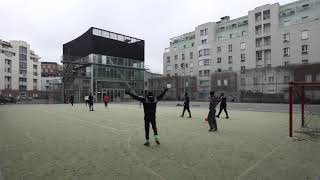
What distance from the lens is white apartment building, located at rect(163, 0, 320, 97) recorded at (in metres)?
48.3

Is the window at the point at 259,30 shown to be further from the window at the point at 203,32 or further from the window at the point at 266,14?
the window at the point at 203,32

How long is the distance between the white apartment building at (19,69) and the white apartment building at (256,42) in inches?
2007

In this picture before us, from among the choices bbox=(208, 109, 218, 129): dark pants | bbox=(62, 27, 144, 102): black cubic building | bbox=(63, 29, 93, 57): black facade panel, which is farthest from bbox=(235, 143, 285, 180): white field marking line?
bbox=(63, 29, 93, 57): black facade panel

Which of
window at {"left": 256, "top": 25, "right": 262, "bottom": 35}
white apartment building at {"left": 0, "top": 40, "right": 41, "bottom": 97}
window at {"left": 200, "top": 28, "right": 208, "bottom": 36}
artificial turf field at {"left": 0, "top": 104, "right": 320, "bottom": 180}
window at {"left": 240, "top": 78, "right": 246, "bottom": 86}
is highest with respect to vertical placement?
window at {"left": 200, "top": 28, "right": 208, "bottom": 36}

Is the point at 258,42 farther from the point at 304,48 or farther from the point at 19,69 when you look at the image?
the point at 19,69

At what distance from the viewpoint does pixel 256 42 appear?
55.6m

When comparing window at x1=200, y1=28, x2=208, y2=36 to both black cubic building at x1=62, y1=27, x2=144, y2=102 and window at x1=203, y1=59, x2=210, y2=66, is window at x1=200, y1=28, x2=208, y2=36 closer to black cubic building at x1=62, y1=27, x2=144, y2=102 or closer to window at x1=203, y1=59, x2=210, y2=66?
window at x1=203, y1=59, x2=210, y2=66

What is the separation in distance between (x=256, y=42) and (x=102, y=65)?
34.7 m

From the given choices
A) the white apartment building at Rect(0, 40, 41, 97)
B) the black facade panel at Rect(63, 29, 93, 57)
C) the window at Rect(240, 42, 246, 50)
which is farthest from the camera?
the white apartment building at Rect(0, 40, 41, 97)

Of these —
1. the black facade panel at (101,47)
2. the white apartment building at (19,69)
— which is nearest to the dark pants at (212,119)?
the black facade panel at (101,47)

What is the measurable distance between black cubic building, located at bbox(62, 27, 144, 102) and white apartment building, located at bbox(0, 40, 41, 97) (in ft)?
99.0

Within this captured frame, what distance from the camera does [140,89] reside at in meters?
58.5

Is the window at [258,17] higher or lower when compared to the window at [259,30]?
higher

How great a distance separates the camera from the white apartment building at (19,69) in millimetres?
75000
